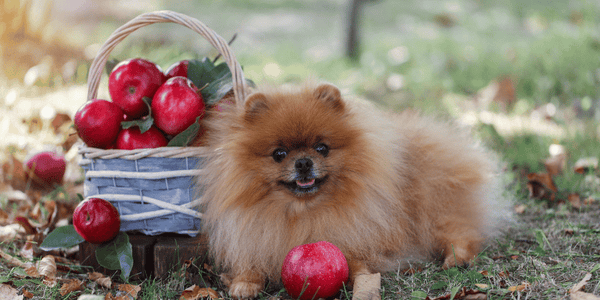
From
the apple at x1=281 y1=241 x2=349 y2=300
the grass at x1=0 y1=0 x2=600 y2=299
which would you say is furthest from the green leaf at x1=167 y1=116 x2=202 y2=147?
the apple at x1=281 y1=241 x2=349 y2=300

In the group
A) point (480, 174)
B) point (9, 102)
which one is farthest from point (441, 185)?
point (9, 102)

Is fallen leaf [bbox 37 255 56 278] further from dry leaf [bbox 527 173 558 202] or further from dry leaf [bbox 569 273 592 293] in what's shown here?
dry leaf [bbox 527 173 558 202]

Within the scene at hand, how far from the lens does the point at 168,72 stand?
251cm

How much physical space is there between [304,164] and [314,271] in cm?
43

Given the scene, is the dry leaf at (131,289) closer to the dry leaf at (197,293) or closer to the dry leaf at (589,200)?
the dry leaf at (197,293)

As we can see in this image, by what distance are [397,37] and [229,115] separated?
747cm

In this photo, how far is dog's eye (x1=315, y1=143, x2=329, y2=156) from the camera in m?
2.01

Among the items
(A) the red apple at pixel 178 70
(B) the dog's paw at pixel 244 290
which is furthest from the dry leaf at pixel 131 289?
(A) the red apple at pixel 178 70

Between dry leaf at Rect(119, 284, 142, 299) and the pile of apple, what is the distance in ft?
2.07

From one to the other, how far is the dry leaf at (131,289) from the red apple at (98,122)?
67cm

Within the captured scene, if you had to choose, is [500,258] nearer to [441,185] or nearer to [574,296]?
[441,185]

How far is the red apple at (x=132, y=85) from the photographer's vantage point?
2227 millimetres

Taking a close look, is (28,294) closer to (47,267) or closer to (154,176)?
(47,267)

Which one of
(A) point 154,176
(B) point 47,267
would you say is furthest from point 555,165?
(B) point 47,267
